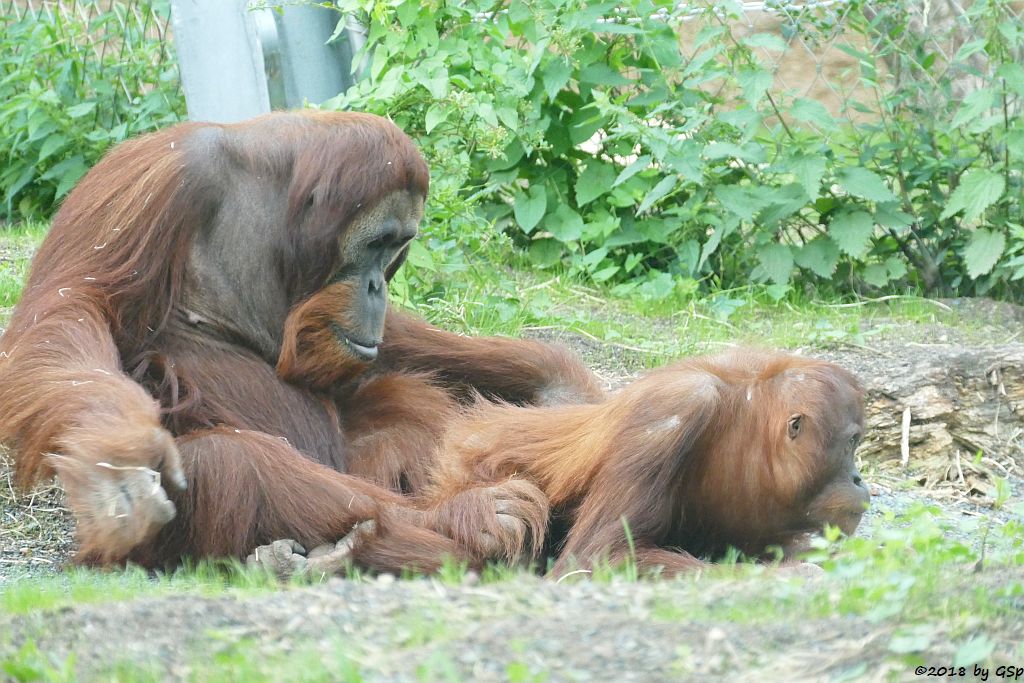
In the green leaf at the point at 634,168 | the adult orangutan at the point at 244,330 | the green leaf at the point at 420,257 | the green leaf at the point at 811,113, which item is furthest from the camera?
the green leaf at the point at 634,168

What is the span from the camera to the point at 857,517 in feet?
12.2

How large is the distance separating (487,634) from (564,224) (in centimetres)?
458

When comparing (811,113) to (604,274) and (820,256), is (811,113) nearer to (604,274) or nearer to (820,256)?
(820,256)

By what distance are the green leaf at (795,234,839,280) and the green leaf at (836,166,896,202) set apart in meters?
0.31

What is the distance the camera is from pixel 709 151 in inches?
250

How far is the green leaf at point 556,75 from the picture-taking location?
6449 millimetres

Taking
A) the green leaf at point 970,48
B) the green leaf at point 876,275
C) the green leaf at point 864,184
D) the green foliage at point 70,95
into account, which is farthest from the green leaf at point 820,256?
the green foliage at point 70,95

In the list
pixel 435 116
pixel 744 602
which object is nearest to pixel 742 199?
pixel 435 116

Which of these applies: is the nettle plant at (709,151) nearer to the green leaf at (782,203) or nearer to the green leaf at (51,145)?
the green leaf at (782,203)

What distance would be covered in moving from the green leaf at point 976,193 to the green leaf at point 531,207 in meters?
1.91

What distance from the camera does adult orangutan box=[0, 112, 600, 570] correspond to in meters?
3.50

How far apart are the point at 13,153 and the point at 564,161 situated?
9.27 ft

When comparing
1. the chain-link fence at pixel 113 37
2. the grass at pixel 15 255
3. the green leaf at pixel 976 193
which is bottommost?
the green leaf at pixel 976 193

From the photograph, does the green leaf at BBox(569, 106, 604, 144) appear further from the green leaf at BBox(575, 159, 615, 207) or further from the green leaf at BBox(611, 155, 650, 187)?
the green leaf at BBox(611, 155, 650, 187)
